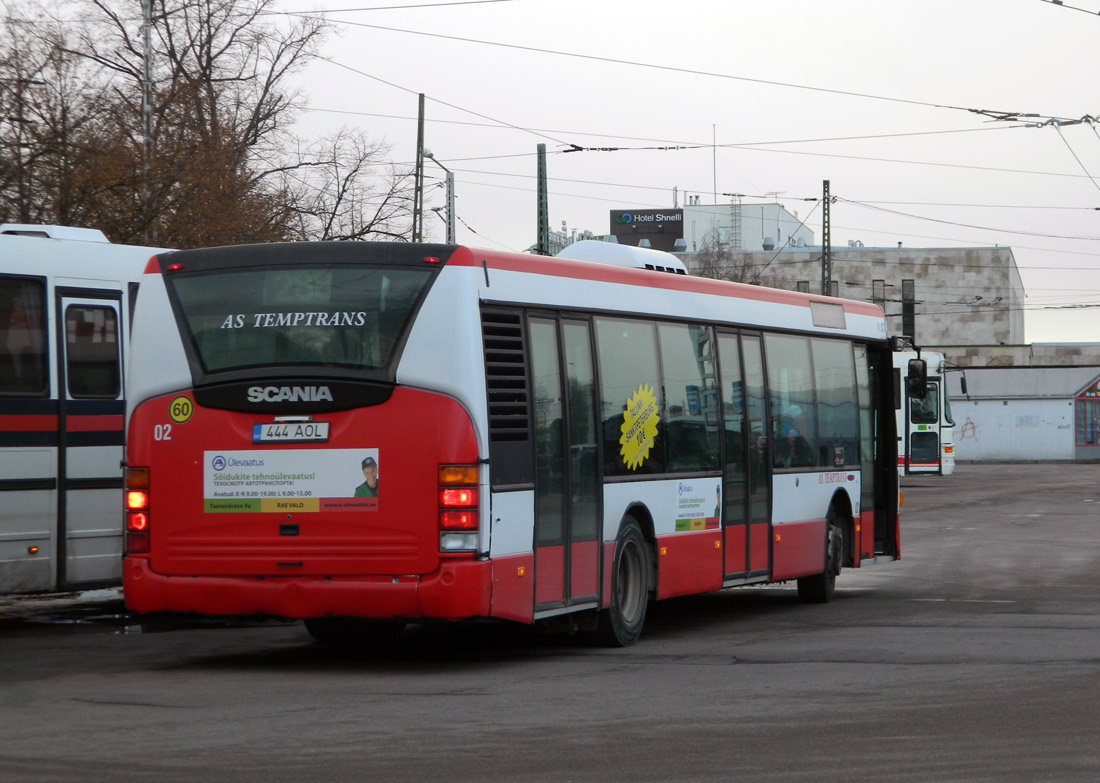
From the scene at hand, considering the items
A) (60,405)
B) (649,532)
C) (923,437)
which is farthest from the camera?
(923,437)

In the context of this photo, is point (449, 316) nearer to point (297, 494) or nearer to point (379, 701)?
point (297, 494)

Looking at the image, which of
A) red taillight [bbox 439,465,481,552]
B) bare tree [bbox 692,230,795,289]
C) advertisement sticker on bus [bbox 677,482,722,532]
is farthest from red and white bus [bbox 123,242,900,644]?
bare tree [bbox 692,230,795,289]

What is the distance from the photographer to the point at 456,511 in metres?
10.4

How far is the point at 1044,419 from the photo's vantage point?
73.7 m

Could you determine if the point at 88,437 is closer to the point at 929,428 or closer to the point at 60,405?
the point at 60,405

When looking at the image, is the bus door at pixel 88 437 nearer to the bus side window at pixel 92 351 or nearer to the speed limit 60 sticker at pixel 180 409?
the bus side window at pixel 92 351

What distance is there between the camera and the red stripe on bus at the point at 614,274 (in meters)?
10.9

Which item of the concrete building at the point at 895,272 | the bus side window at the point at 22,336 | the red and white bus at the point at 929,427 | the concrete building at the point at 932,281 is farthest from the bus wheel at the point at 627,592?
the concrete building at the point at 932,281

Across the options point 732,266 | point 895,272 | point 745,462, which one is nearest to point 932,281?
point 895,272

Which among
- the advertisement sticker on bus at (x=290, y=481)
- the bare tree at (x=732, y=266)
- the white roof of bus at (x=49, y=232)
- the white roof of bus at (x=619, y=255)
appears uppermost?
the bare tree at (x=732, y=266)

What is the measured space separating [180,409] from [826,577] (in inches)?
308

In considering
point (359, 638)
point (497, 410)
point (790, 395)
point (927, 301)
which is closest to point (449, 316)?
point (497, 410)

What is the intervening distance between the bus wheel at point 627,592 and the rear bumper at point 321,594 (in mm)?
2081

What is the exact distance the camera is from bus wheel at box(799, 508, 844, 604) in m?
16.5
